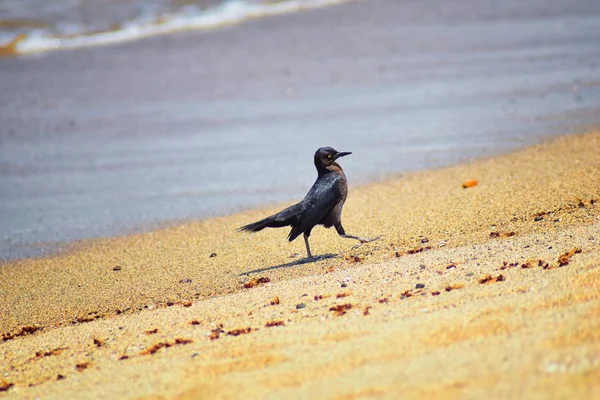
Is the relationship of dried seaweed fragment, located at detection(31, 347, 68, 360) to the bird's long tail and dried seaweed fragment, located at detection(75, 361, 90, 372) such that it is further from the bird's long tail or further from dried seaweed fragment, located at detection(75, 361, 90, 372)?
the bird's long tail

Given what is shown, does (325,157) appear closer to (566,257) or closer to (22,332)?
(566,257)

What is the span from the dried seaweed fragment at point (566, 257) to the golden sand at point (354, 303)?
2 cm

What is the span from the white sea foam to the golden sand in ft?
40.9

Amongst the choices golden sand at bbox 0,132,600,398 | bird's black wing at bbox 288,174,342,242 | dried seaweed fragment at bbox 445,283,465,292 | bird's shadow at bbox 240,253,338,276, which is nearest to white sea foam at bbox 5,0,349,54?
golden sand at bbox 0,132,600,398

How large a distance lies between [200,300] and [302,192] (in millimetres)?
3121

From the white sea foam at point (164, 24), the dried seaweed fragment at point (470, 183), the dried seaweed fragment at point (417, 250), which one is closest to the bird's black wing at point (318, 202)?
the dried seaweed fragment at point (417, 250)

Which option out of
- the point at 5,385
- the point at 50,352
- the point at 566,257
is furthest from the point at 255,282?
the point at 566,257

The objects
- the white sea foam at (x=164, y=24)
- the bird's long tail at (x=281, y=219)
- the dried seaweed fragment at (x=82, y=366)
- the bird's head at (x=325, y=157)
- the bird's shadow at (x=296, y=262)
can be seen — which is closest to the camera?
the dried seaweed fragment at (x=82, y=366)

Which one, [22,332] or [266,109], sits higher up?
[266,109]

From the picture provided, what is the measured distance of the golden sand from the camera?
3943 mm

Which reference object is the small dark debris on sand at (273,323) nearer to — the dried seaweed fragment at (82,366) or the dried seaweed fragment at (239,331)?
the dried seaweed fragment at (239,331)

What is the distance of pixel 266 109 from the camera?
12.6m

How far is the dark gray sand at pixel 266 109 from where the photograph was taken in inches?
373

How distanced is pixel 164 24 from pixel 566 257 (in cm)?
1741
